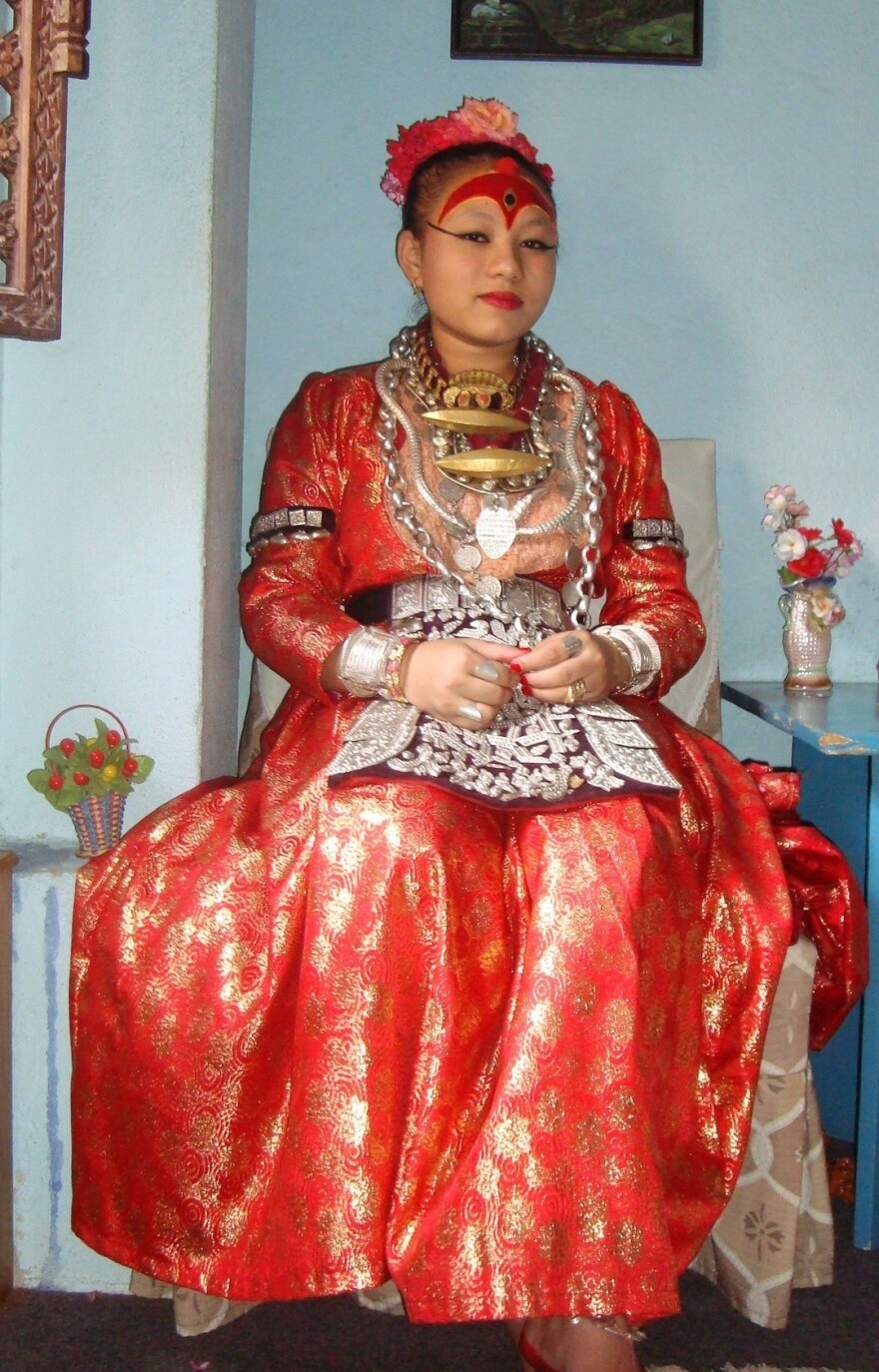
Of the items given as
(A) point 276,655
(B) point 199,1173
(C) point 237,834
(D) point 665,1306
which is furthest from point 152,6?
(D) point 665,1306

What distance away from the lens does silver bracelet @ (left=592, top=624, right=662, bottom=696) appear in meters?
1.41

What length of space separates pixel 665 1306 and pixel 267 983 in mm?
472

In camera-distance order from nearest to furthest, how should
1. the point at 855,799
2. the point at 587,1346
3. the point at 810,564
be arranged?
the point at 587,1346 → the point at 855,799 → the point at 810,564

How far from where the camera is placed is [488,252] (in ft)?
4.99

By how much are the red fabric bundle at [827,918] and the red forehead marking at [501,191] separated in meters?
0.87

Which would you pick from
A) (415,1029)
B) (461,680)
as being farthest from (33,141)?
(415,1029)

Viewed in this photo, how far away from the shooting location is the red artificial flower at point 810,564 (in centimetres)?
193

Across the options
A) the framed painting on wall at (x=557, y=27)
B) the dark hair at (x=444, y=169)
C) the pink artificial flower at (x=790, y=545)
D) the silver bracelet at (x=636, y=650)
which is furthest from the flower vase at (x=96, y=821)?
the framed painting on wall at (x=557, y=27)

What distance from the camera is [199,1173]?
1176mm

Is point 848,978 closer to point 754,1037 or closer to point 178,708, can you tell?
point 754,1037

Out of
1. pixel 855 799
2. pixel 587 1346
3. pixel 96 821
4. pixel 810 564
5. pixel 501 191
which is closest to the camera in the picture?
pixel 587 1346

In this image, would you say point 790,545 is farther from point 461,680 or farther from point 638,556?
point 461,680

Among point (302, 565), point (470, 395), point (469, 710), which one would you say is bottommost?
point (469, 710)

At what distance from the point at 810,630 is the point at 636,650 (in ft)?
2.23
